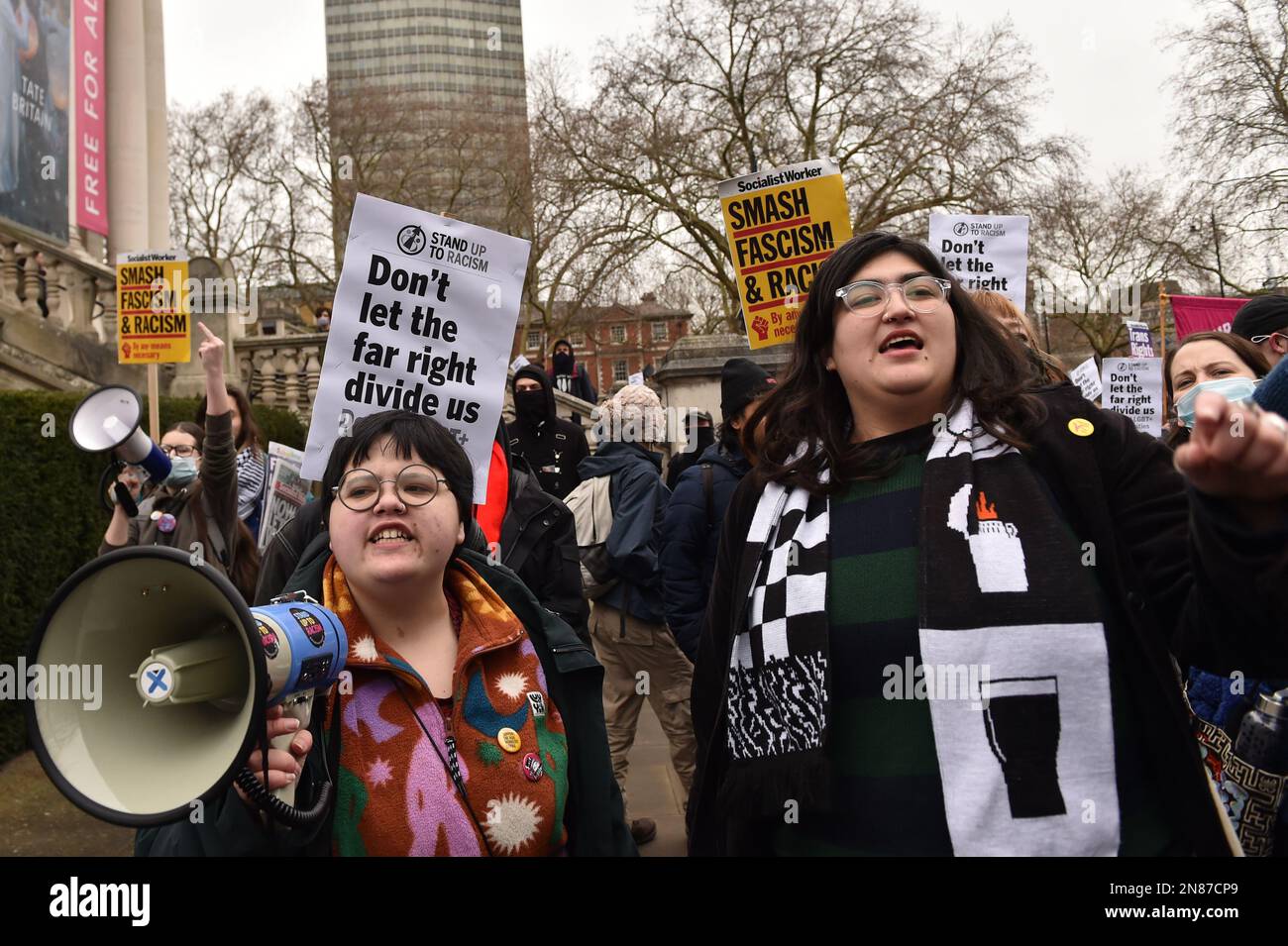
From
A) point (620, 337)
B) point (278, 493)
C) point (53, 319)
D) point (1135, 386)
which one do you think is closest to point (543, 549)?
point (278, 493)

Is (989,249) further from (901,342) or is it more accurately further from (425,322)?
(901,342)

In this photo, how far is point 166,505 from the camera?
14.4ft

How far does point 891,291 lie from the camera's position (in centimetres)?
210

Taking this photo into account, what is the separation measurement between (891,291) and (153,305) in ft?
21.2

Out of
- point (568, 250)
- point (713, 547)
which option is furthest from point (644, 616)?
point (568, 250)

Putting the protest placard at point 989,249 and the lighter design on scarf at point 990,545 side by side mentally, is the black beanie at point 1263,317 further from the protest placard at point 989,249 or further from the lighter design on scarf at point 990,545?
the protest placard at point 989,249

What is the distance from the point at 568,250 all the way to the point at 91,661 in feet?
104

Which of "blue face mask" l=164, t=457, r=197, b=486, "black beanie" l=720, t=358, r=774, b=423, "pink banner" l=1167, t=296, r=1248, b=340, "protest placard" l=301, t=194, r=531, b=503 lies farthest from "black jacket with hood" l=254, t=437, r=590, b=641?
"pink banner" l=1167, t=296, r=1248, b=340

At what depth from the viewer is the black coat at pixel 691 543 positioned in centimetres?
458

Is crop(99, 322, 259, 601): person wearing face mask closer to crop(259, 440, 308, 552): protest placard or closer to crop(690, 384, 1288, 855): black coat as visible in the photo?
crop(259, 440, 308, 552): protest placard

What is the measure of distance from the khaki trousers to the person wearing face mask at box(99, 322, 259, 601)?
164cm

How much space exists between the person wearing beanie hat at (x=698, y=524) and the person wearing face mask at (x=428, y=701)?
2.18m

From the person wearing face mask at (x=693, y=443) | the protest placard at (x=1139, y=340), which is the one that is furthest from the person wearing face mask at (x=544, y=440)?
the protest placard at (x=1139, y=340)

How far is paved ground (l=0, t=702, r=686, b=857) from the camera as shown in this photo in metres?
5.12
